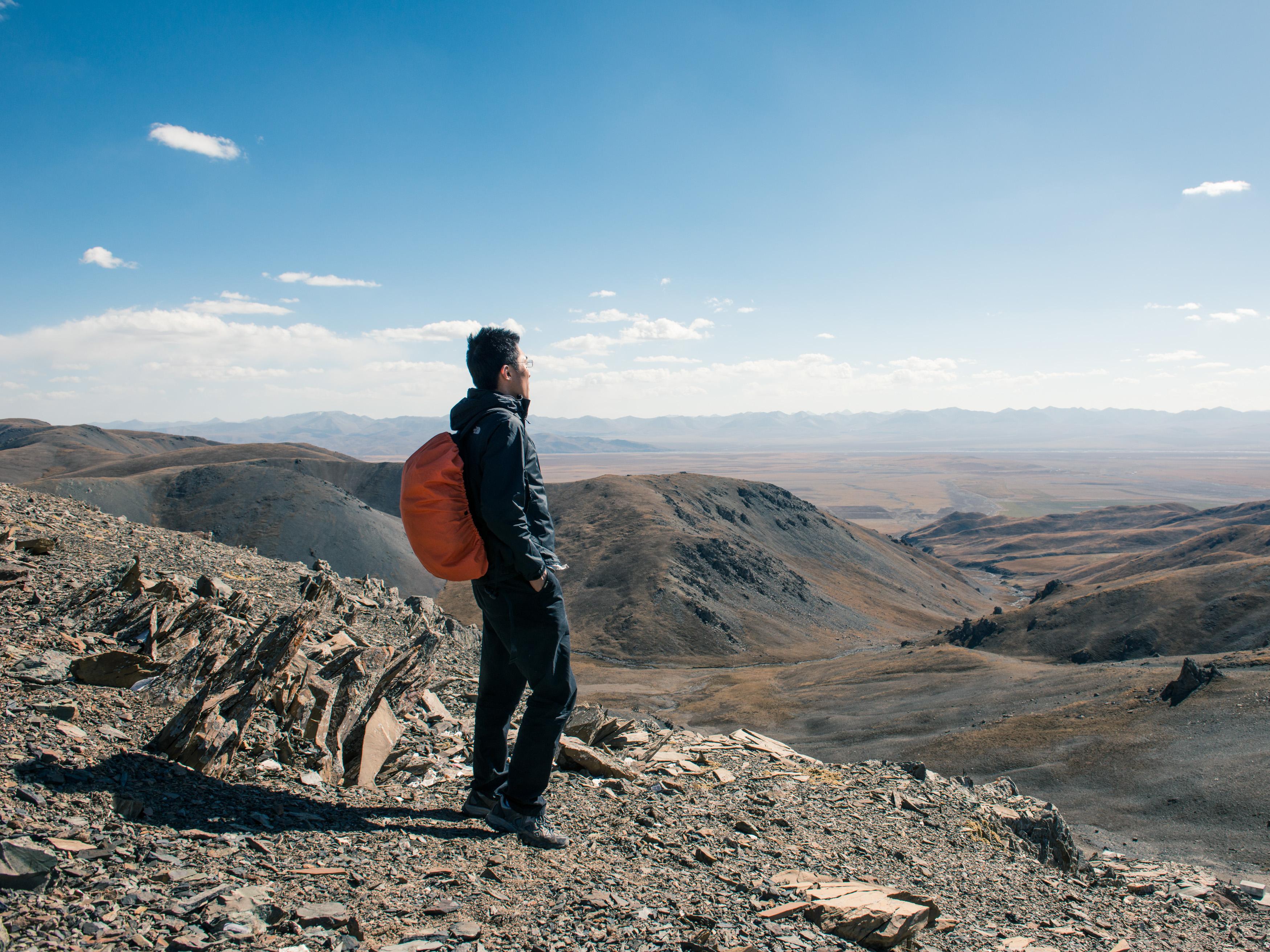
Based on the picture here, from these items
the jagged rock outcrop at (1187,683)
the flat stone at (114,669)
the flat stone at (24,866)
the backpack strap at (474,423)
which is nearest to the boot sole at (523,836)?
the flat stone at (24,866)

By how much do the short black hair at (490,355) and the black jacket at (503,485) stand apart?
0.33 ft

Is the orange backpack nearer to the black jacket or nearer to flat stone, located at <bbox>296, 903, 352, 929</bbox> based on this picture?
the black jacket

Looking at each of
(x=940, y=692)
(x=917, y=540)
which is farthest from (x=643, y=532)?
(x=917, y=540)

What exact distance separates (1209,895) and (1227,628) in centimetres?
5104

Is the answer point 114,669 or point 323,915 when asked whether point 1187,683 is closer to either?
point 323,915

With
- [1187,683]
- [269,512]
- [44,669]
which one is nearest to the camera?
[44,669]

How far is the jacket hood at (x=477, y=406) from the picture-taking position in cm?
505

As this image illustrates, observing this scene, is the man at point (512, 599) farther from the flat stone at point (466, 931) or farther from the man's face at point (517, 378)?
the flat stone at point (466, 931)

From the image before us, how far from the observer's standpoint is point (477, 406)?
5.11 meters

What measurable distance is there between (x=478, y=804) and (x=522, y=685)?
98cm

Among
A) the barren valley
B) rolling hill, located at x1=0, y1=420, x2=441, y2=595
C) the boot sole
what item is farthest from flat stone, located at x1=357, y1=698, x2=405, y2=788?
rolling hill, located at x1=0, y1=420, x2=441, y2=595

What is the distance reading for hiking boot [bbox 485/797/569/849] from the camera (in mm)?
5035

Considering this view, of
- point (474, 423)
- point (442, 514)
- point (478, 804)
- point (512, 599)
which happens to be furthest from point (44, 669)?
point (474, 423)

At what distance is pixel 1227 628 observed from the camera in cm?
4725
